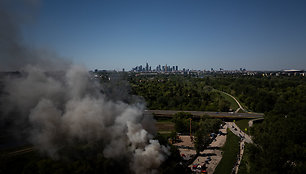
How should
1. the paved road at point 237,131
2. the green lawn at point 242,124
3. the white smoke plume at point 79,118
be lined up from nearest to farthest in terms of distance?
the white smoke plume at point 79,118 < the paved road at point 237,131 < the green lawn at point 242,124

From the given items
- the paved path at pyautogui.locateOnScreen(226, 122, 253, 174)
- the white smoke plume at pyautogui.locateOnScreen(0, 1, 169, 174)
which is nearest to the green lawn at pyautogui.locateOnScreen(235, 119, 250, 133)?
the paved path at pyautogui.locateOnScreen(226, 122, 253, 174)

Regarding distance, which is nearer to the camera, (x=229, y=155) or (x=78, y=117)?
→ (x=78, y=117)

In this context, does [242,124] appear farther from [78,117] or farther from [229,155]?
[78,117]

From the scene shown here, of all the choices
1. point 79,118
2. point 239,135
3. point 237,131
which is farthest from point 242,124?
point 79,118

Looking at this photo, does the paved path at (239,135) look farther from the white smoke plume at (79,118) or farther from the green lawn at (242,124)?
the white smoke plume at (79,118)

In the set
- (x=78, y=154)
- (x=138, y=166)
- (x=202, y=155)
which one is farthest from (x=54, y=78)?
(x=202, y=155)

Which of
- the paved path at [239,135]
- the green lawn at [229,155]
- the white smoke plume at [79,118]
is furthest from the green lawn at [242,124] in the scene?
the white smoke plume at [79,118]

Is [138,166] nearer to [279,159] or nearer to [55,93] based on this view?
[55,93]

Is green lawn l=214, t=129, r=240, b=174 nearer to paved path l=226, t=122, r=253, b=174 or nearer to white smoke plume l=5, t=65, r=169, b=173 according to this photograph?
paved path l=226, t=122, r=253, b=174
